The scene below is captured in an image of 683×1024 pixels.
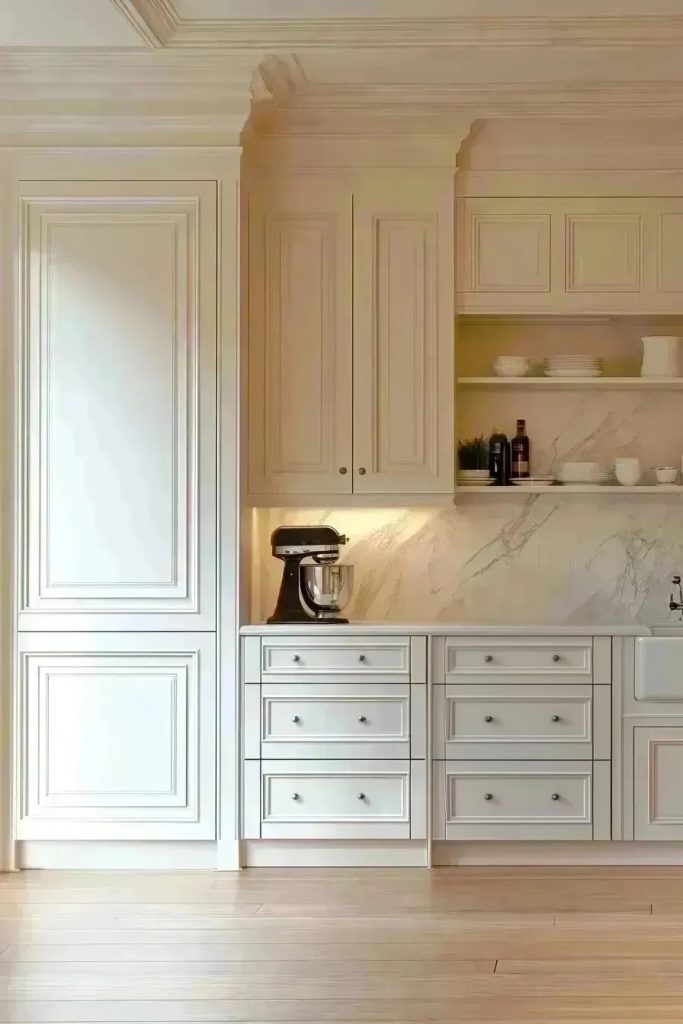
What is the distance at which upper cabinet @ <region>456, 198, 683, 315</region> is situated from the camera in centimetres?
390

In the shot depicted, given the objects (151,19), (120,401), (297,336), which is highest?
(151,19)

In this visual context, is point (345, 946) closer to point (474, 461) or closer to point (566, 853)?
point (566, 853)

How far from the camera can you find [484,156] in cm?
391

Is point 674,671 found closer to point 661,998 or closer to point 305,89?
point 661,998

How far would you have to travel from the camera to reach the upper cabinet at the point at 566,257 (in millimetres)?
3900

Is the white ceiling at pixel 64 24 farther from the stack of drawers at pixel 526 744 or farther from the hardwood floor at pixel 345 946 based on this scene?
the hardwood floor at pixel 345 946

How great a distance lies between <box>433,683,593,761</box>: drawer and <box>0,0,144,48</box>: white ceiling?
236cm

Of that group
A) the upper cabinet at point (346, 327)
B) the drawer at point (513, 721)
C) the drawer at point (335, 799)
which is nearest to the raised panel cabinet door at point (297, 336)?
the upper cabinet at point (346, 327)

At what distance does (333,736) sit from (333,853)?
41 centimetres

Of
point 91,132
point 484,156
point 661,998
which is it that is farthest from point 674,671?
point 91,132

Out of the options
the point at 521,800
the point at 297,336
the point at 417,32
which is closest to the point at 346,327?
the point at 297,336

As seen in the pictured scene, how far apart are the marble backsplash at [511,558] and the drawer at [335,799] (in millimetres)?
762

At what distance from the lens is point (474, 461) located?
13.4 ft

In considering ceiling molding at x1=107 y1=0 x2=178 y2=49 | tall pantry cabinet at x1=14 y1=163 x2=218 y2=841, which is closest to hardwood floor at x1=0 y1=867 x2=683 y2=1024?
tall pantry cabinet at x1=14 y1=163 x2=218 y2=841
